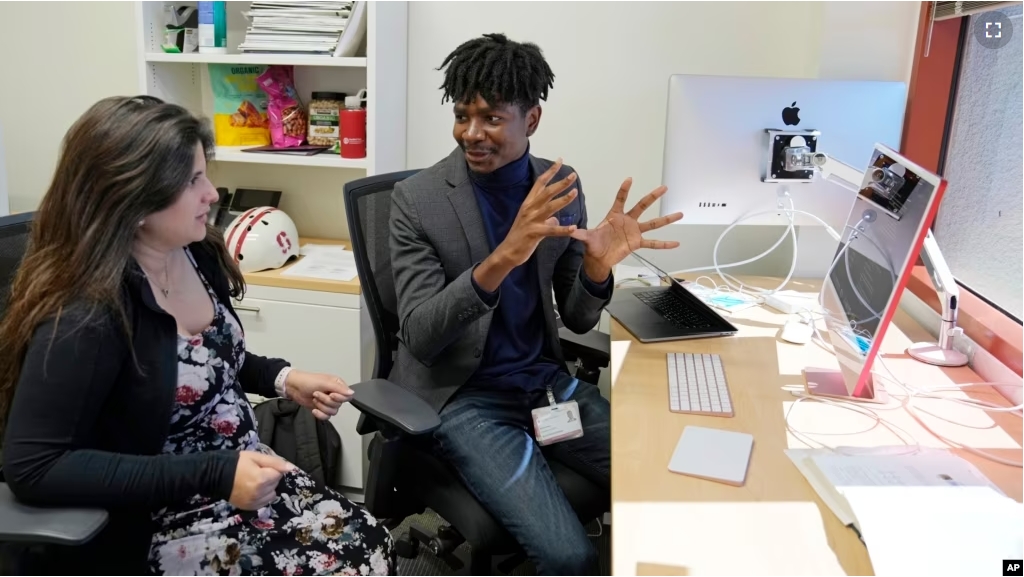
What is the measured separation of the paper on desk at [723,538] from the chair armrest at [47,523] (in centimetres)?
71

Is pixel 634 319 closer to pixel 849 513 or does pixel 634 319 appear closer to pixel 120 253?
pixel 849 513

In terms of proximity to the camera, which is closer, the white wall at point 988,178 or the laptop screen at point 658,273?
the white wall at point 988,178

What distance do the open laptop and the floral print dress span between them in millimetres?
772

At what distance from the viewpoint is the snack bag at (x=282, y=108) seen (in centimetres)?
263

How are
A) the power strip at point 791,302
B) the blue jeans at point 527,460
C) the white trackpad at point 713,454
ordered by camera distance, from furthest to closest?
1. the power strip at point 791,302
2. the blue jeans at point 527,460
3. the white trackpad at point 713,454

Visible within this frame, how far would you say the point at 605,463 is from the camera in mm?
1679

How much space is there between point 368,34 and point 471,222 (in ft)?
3.04

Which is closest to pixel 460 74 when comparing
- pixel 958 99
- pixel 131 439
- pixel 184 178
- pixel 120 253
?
pixel 184 178

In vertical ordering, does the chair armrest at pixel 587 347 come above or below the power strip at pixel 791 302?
below

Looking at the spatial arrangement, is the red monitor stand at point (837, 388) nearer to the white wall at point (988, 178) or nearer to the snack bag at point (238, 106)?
the white wall at point (988, 178)

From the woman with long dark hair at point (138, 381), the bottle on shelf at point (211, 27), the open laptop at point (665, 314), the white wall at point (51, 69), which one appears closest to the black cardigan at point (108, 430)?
the woman with long dark hair at point (138, 381)

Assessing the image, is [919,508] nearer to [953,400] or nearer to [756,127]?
[953,400]

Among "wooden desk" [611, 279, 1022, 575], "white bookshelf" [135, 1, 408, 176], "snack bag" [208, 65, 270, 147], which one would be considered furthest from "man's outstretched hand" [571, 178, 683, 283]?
"snack bag" [208, 65, 270, 147]

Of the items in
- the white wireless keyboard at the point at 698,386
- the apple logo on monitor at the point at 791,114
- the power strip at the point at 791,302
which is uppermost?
the apple logo on monitor at the point at 791,114
